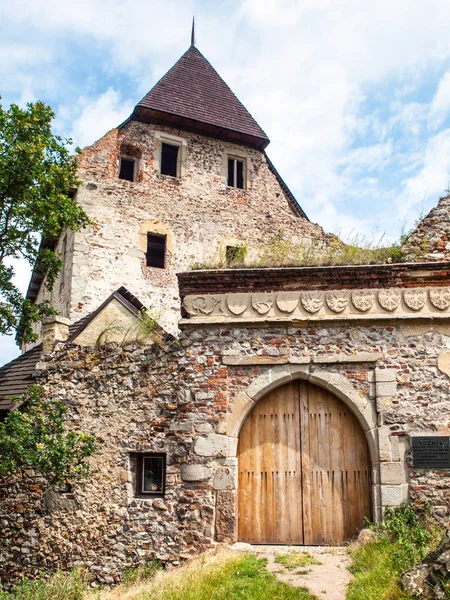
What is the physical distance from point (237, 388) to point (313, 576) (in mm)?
2754

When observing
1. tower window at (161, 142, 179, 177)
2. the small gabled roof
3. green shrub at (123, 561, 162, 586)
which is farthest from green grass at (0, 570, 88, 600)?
tower window at (161, 142, 179, 177)

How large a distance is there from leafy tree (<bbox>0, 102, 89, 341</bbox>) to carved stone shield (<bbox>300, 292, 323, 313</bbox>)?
413 cm

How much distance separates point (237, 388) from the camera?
867 centimetres

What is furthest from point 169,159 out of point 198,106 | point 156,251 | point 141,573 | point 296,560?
point 296,560

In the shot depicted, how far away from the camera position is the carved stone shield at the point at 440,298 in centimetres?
858

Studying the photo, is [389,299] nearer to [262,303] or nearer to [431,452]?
[262,303]

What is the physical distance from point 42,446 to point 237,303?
141 inches

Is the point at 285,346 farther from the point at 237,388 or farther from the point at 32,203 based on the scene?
the point at 32,203

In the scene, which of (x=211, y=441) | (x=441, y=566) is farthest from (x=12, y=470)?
(x=441, y=566)

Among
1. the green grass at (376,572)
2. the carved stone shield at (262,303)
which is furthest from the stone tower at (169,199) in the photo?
the green grass at (376,572)

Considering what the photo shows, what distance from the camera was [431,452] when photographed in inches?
320

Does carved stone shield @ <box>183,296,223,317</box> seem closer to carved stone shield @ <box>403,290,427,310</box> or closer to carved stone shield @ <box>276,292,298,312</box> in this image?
carved stone shield @ <box>276,292,298,312</box>

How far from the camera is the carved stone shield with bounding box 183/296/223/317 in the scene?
29.5 feet

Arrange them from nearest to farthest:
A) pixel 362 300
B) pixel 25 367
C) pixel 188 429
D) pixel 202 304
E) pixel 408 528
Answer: pixel 408 528 → pixel 188 429 → pixel 362 300 → pixel 202 304 → pixel 25 367
